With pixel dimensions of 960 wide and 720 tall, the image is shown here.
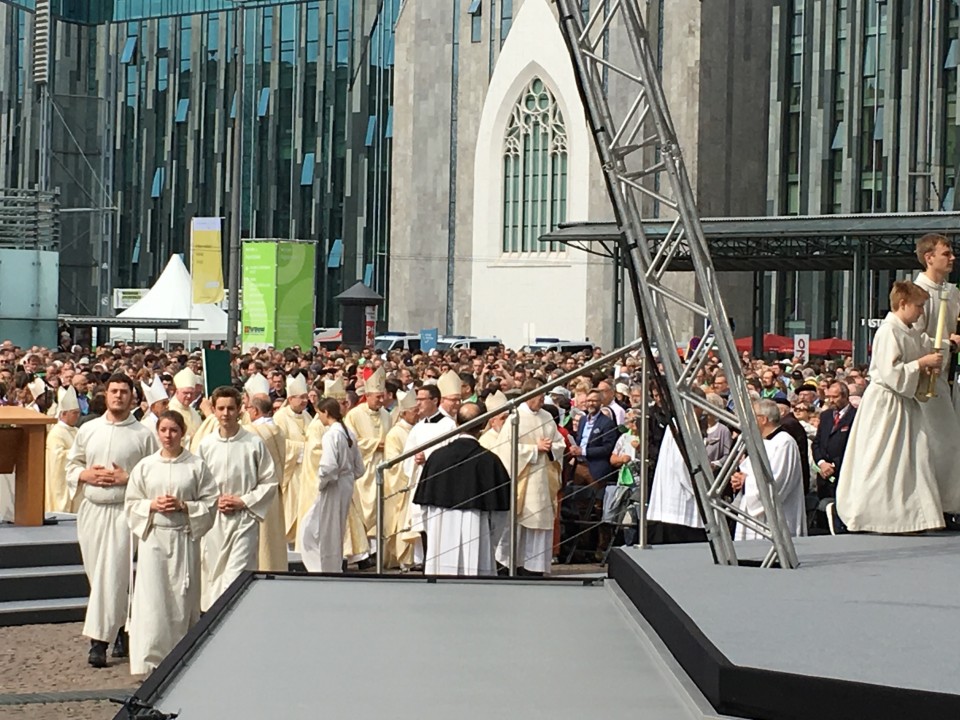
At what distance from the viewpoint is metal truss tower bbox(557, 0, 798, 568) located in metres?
8.30

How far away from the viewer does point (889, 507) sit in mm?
9438

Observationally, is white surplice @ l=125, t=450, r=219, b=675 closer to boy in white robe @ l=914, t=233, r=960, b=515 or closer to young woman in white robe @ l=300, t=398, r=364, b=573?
young woman in white robe @ l=300, t=398, r=364, b=573

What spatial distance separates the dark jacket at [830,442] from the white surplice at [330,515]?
3934 mm

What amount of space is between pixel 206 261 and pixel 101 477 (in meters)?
19.2

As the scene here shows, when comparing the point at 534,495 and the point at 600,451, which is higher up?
the point at 600,451

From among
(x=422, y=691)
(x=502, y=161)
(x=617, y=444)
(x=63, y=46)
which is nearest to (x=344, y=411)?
(x=617, y=444)

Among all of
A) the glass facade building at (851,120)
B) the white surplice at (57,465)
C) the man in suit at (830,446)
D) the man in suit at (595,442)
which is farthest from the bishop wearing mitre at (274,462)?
the glass facade building at (851,120)

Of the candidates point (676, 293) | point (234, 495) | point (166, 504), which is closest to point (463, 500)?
point (234, 495)

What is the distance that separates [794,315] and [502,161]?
12.2m

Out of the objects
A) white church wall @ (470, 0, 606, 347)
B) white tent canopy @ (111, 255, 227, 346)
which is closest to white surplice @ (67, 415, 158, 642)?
white tent canopy @ (111, 255, 227, 346)

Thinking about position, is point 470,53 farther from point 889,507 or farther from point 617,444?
point 889,507

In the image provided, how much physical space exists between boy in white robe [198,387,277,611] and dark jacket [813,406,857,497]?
5.14m

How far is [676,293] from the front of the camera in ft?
29.3

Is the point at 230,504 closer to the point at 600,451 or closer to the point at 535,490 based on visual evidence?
the point at 535,490
